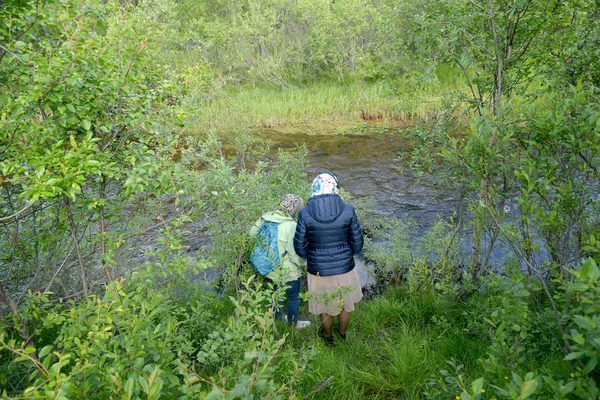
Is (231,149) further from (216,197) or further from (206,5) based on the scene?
(206,5)

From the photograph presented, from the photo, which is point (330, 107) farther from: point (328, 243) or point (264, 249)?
point (328, 243)

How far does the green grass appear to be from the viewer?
10.9ft

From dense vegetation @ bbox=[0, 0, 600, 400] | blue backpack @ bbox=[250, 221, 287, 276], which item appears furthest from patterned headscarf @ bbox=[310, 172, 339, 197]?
dense vegetation @ bbox=[0, 0, 600, 400]

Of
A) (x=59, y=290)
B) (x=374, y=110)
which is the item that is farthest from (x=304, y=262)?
(x=374, y=110)

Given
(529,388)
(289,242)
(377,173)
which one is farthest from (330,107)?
(529,388)

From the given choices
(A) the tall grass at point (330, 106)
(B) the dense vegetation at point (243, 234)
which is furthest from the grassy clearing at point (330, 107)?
(B) the dense vegetation at point (243, 234)

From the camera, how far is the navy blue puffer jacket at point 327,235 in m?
3.99

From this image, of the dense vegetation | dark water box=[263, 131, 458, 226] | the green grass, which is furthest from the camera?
dark water box=[263, 131, 458, 226]

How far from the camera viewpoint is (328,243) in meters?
4.07

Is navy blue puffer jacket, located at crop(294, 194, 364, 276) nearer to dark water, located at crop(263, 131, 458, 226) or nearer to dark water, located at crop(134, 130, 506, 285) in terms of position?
dark water, located at crop(134, 130, 506, 285)

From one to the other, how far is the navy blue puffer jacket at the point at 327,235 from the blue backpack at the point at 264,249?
0.39m

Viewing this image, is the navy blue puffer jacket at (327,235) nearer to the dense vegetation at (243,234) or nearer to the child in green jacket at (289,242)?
the child in green jacket at (289,242)

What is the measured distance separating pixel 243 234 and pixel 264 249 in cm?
28

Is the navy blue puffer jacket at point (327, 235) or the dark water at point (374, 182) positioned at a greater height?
the navy blue puffer jacket at point (327, 235)
